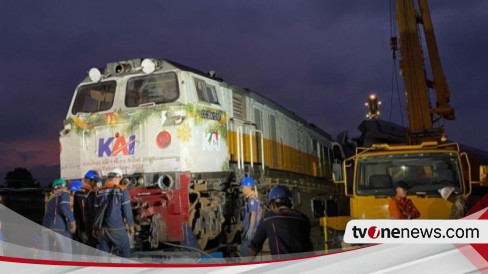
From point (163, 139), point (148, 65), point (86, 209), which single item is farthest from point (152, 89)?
point (86, 209)

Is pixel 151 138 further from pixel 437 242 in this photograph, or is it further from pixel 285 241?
A: pixel 437 242

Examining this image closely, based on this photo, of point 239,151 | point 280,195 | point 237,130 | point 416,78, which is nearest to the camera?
point 280,195

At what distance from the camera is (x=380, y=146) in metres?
6.20

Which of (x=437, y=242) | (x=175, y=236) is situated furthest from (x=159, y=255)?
(x=437, y=242)

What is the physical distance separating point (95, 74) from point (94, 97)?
431 millimetres

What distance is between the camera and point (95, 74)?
26.6ft

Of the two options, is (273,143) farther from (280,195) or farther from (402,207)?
(280,195)

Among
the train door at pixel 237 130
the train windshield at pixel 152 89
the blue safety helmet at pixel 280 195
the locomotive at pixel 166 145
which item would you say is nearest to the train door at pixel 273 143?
the locomotive at pixel 166 145

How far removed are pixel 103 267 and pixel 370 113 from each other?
8.11m

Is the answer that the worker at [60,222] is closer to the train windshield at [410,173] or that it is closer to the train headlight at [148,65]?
the train headlight at [148,65]

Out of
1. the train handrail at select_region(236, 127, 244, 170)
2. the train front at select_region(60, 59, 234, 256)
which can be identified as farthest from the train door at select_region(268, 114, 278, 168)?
the train front at select_region(60, 59, 234, 256)

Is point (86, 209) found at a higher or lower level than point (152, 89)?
lower

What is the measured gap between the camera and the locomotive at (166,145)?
701 centimetres

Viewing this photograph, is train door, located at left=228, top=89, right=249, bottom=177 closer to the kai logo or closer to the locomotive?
the locomotive
